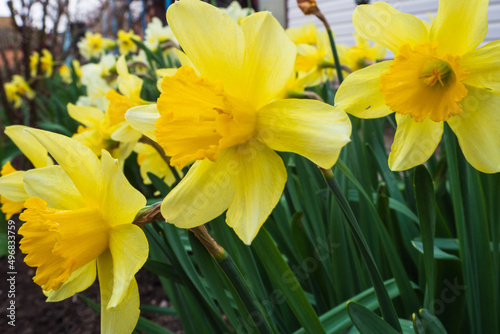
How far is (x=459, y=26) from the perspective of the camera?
661 mm

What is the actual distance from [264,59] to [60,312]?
2000 millimetres

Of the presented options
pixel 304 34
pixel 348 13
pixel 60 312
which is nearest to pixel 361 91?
pixel 304 34

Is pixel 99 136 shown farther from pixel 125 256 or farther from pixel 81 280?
pixel 125 256

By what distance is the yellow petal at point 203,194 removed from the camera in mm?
556

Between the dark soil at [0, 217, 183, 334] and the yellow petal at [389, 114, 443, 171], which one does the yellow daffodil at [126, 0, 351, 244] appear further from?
the dark soil at [0, 217, 183, 334]

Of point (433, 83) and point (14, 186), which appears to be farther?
point (14, 186)

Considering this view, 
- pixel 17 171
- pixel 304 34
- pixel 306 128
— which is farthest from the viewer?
pixel 304 34

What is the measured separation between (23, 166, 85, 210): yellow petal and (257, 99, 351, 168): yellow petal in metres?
0.34

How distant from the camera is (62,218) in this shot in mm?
627

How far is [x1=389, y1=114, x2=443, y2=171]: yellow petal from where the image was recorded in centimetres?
66

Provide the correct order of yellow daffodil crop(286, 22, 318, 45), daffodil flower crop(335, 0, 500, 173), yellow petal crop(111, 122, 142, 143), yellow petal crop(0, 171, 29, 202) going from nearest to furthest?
daffodil flower crop(335, 0, 500, 173)
yellow petal crop(0, 171, 29, 202)
yellow petal crop(111, 122, 142, 143)
yellow daffodil crop(286, 22, 318, 45)

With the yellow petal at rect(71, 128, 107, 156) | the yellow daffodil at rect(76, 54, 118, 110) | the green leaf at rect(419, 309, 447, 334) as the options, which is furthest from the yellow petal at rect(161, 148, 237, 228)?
the yellow daffodil at rect(76, 54, 118, 110)

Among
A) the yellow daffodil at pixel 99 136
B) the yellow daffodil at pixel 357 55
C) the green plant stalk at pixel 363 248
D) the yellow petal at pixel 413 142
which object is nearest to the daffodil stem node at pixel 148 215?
the green plant stalk at pixel 363 248

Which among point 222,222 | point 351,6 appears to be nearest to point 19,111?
point 351,6
